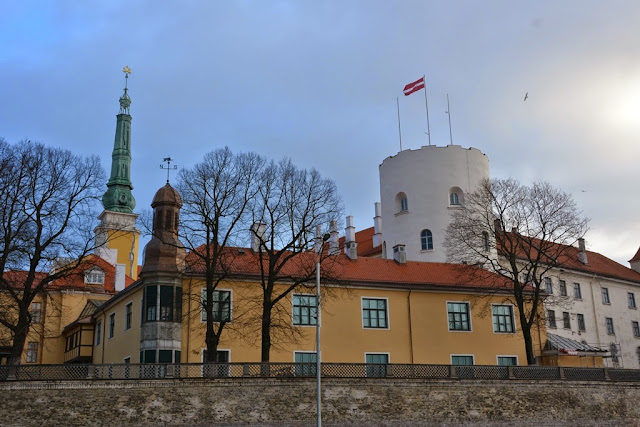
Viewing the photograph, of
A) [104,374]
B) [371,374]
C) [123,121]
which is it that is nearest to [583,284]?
[371,374]

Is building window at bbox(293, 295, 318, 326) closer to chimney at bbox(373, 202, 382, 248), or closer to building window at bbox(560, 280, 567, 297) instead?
chimney at bbox(373, 202, 382, 248)

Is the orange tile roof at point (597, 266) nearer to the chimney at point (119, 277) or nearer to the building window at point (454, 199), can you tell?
the building window at point (454, 199)

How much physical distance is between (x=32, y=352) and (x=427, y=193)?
31696 mm

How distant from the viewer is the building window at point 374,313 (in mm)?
43438

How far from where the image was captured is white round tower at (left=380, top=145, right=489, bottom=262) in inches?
2314

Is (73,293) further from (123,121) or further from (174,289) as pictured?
(123,121)

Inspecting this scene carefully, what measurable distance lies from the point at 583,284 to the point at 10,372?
50.4 metres

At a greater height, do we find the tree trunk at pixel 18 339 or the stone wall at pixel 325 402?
the tree trunk at pixel 18 339

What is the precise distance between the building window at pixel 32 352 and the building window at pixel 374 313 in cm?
2514

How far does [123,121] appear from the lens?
95812 millimetres

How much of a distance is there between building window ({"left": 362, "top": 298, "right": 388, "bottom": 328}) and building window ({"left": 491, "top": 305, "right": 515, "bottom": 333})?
7409 mm

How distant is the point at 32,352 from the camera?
5350 cm

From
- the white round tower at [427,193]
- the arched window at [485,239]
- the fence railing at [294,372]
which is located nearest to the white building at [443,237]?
the white round tower at [427,193]

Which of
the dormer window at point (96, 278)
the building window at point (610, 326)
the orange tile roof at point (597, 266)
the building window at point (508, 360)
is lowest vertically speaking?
the building window at point (508, 360)
